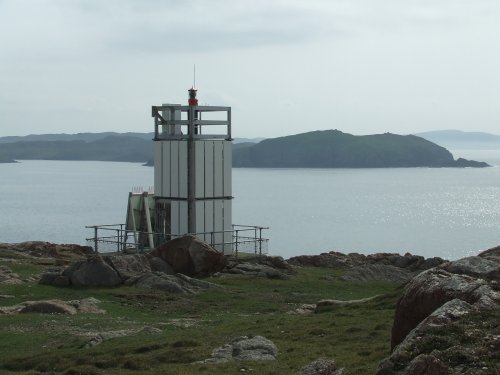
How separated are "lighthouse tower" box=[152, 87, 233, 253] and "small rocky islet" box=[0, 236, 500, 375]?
3.63 metres

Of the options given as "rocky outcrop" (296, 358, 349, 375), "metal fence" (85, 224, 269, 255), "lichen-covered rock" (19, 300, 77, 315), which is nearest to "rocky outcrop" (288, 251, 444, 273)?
"metal fence" (85, 224, 269, 255)

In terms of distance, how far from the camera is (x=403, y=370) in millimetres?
14633

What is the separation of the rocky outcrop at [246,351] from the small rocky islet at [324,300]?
27mm

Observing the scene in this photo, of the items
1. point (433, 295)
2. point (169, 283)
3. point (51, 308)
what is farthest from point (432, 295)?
point (169, 283)

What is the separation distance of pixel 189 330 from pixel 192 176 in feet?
77.1

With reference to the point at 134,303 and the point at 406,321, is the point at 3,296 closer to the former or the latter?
the point at 134,303

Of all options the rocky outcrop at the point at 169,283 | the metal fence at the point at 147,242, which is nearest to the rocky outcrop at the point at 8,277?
the rocky outcrop at the point at 169,283

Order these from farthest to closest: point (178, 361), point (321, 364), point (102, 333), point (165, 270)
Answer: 1. point (165, 270)
2. point (102, 333)
3. point (178, 361)
4. point (321, 364)

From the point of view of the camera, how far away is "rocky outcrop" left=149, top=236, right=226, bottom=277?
147 ft

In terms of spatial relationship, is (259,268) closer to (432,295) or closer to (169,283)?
(169,283)

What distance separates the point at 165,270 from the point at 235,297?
700 centimetres

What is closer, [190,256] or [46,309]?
[46,309]


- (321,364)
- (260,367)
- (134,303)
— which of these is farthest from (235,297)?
(321,364)

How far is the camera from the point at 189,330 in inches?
1108
